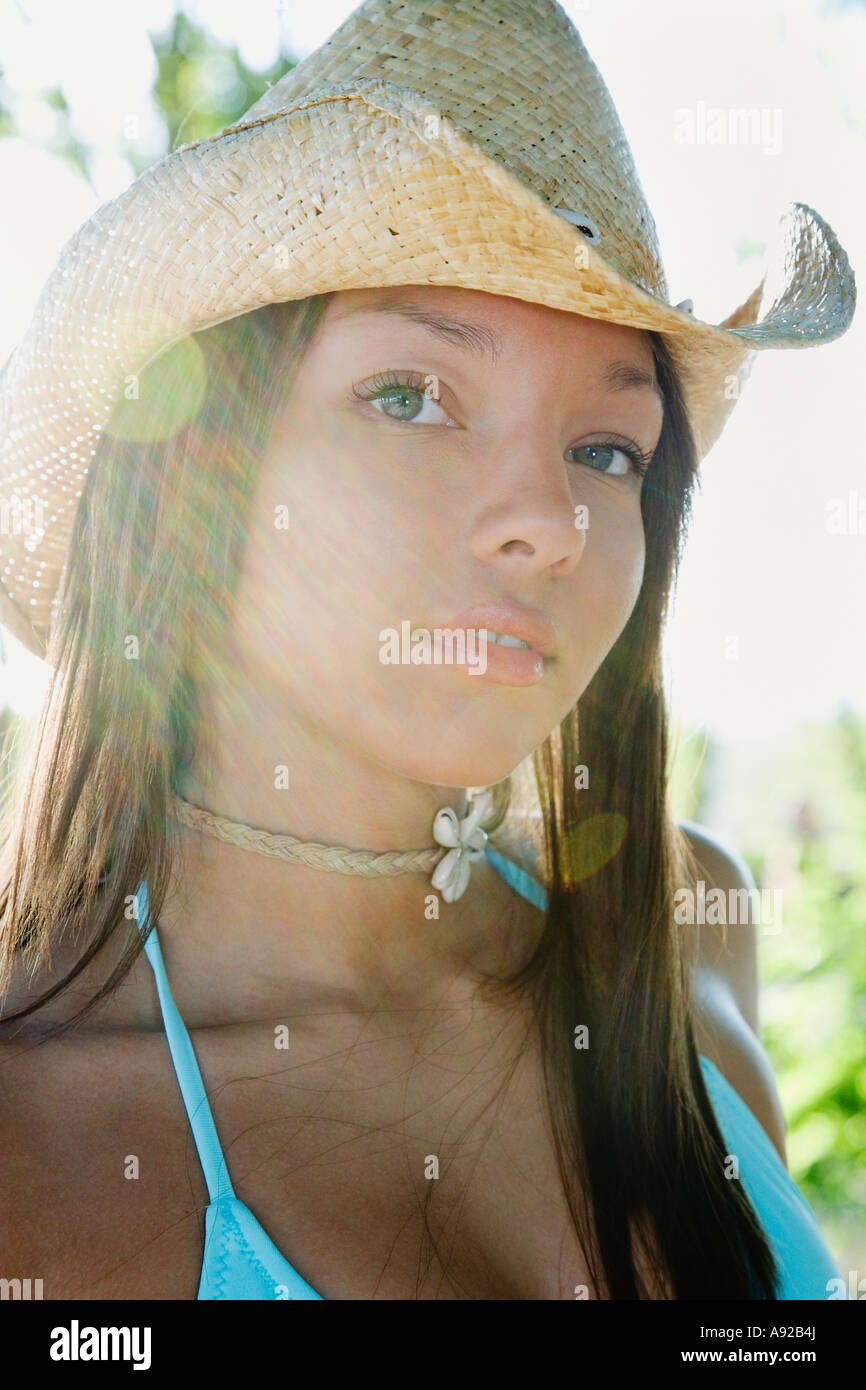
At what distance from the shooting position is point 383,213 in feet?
4.51

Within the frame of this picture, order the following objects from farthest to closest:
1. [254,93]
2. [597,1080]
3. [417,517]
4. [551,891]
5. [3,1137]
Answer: [254,93]
[551,891]
[597,1080]
[417,517]
[3,1137]

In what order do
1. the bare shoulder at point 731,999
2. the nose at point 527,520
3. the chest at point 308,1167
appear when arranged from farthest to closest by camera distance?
the bare shoulder at point 731,999 → the nose at point 527,520 → the chest at point 308,1167

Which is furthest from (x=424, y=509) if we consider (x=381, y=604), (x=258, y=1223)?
(x=258, y=1223)

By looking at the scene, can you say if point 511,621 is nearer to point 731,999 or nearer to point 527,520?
point 527,520

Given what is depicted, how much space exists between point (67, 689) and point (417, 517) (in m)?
0.62

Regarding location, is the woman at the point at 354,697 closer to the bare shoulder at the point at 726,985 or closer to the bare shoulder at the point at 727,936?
the bare shoulder at the point at 726,985

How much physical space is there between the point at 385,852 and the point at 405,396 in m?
0.70

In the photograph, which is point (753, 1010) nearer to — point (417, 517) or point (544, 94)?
point (417, 517)

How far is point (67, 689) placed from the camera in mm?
1688

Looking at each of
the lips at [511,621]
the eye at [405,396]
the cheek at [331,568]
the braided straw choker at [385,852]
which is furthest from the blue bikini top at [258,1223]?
the eye at [405,396]

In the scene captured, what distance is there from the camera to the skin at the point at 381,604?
144 centimetres

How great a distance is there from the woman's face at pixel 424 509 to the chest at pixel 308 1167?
1.50ft

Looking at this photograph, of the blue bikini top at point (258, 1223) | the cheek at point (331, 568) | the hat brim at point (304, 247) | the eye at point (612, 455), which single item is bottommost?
the blue bikini top at point (258, 1223)
